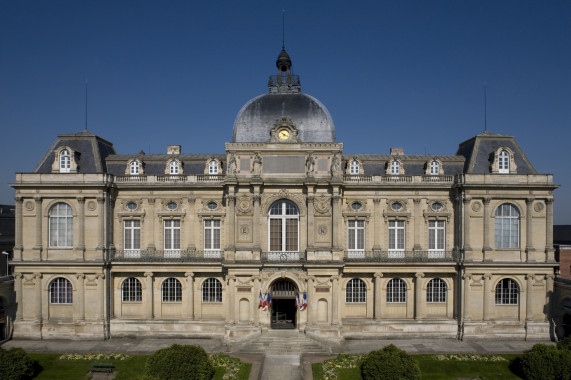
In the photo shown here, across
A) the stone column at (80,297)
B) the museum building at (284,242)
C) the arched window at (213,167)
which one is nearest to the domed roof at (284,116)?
the museum building at (284,242)

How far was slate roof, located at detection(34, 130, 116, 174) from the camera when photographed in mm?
39438

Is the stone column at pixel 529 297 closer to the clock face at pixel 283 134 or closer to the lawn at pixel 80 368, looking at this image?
the clock face at pixel 283 134

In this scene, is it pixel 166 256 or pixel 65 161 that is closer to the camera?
pixel 65 161

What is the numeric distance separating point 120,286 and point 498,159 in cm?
3689

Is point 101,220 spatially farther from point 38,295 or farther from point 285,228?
point 285,228

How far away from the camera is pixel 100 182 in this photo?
3809 cm

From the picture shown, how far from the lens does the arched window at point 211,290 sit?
39062mm

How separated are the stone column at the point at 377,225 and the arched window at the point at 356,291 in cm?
352

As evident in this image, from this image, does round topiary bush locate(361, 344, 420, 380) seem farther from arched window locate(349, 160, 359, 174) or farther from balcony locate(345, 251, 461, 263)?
arched window locate(349, 160, 359, 174)

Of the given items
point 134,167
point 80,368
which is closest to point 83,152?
point 134,167

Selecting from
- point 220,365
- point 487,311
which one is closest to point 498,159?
point 487,311

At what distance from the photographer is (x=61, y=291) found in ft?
126

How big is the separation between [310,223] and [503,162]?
62.0ft

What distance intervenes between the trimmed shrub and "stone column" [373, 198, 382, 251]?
28.3 meters
